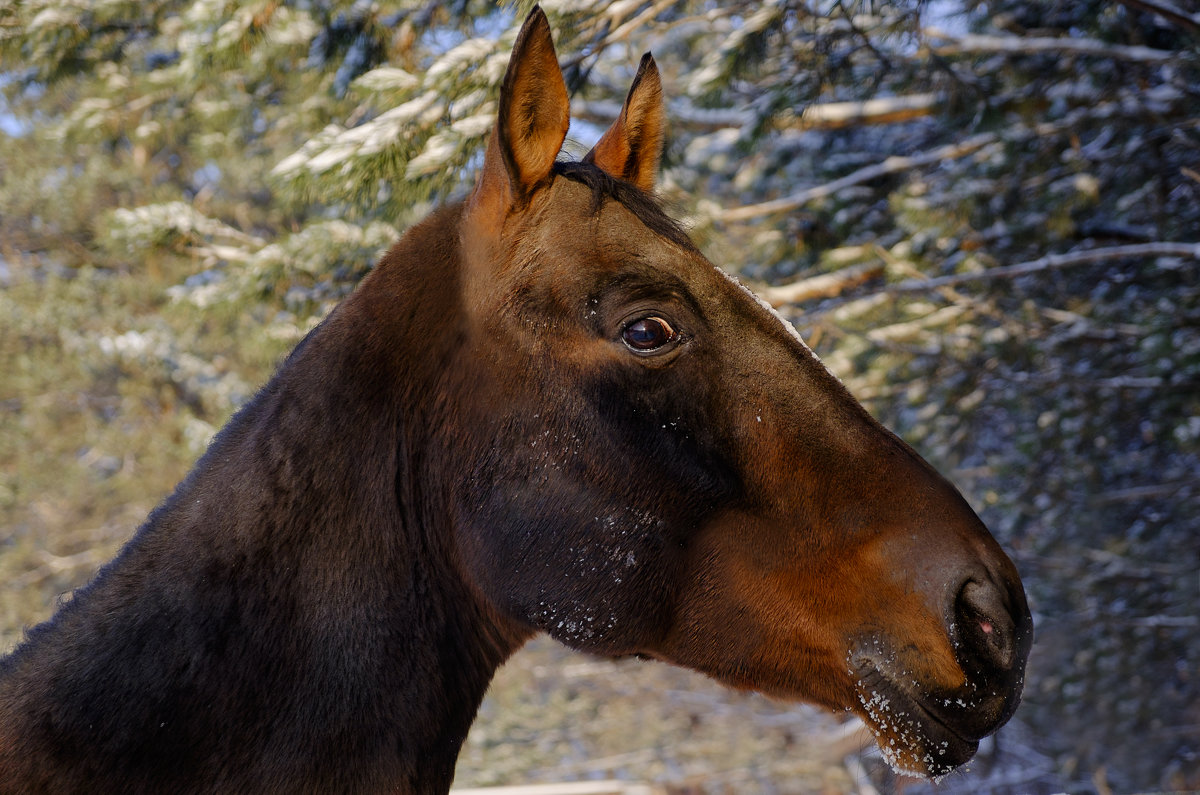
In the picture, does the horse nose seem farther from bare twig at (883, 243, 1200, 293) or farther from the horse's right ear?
bare twig at (883, 243, 1200, 293)

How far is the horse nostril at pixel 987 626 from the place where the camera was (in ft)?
5.07

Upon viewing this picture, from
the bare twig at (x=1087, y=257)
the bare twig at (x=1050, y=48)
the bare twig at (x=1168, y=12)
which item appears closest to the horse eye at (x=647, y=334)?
the bare twig at (x=1168, y=12)

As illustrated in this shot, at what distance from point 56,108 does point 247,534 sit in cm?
2172

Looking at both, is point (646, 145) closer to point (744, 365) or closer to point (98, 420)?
point (744, 365)

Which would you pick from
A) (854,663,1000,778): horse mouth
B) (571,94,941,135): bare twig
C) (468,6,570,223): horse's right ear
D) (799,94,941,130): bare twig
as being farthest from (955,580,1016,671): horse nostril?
(799,94,941,130): bare twig

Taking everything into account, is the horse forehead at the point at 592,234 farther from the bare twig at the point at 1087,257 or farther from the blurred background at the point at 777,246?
the bare twig at the point at 1087,257

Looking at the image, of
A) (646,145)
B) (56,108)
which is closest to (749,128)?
(646,145)

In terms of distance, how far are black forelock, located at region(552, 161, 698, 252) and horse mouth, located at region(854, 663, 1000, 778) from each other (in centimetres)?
103

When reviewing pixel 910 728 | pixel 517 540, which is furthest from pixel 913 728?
pixel 517 540

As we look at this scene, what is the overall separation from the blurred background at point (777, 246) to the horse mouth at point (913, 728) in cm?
47

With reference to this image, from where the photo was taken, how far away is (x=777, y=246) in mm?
9023

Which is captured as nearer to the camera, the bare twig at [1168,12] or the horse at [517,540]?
the horse at [517,540]

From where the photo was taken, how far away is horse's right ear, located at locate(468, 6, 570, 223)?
5.93 ft

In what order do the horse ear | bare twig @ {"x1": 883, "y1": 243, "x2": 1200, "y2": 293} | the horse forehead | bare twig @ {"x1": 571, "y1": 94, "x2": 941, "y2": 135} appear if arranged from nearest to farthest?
the horse forehead, the horse ear, bare twig @ {"x1": 883, "y1": 243, "x2": 1200, "y2": 293}, bare twig @ {"x1": 571, "y1": 94, "x2": 941, "y2": 135}
